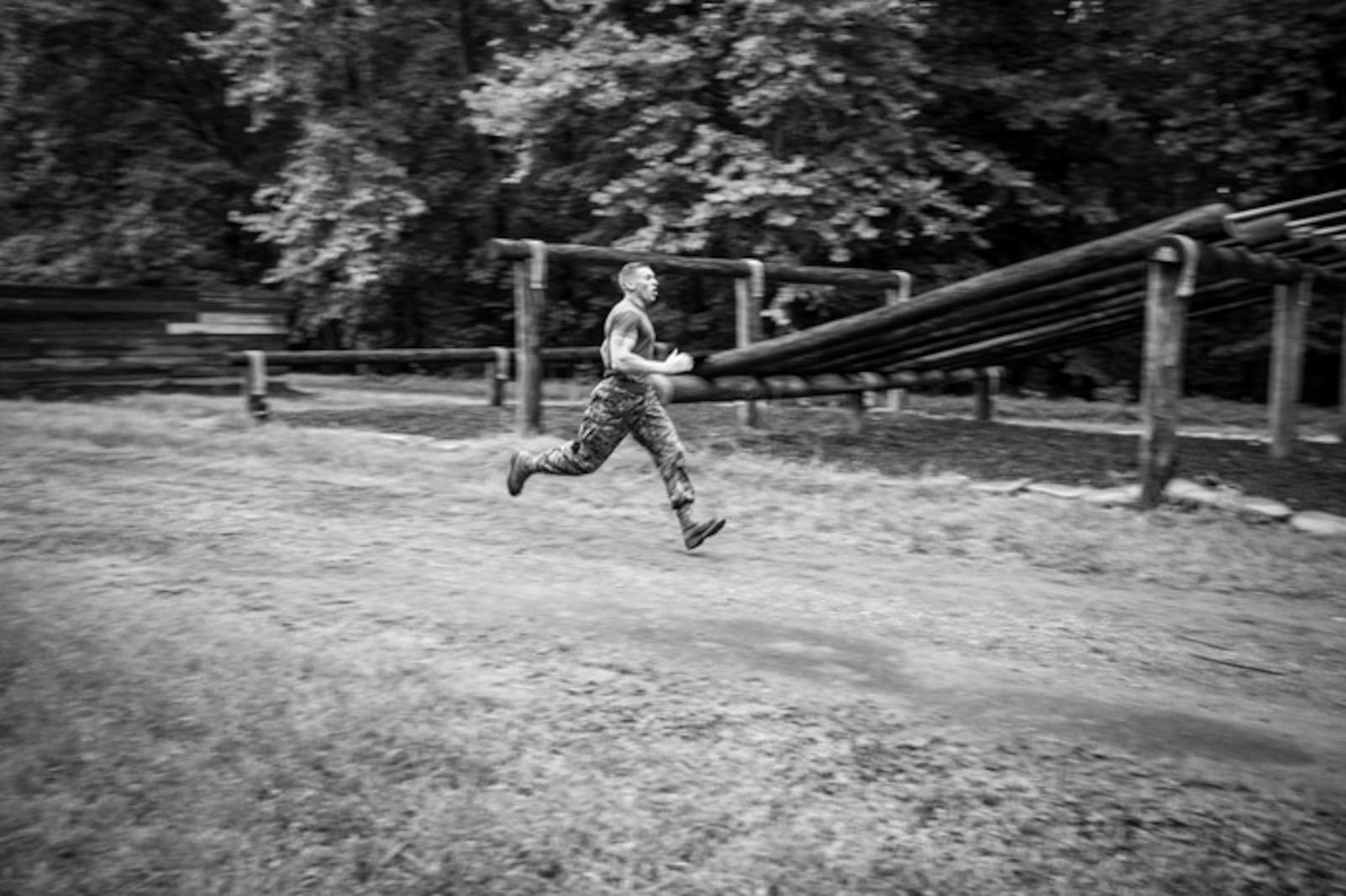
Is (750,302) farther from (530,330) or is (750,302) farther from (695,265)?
(530,330)

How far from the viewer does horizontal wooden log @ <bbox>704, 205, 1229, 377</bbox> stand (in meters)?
7.79

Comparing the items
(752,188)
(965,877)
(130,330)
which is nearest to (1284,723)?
(965,877)

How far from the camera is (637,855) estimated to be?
9.95 feet

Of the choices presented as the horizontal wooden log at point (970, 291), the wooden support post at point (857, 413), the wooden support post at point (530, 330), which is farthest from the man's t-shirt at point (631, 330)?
the wooden support post at point (857, 413)

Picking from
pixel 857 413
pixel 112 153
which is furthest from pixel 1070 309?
pixel 112 153

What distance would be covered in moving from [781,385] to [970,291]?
225 centimetres

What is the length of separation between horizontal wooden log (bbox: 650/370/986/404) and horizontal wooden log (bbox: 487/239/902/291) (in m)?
1.36

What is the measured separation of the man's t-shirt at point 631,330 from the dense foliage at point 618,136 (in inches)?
340

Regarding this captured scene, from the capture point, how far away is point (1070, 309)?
30.4 ft

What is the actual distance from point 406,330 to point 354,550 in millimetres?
17495

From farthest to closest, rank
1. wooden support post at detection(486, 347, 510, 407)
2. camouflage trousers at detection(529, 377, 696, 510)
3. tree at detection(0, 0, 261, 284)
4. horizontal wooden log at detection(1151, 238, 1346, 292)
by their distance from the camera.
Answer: tree at detection(0, 0, 261, 284) < wooden support post at detection(486, 347, 510, 407) < horizontal wooden log at detection(1151, 238, 1346, 292) < camouflage trousers at detection(529, 377, 696, 510)

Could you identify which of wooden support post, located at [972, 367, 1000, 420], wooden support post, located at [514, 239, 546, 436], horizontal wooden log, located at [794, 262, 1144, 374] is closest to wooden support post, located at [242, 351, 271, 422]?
wooden support post, located at [514, 239, 546, 436]

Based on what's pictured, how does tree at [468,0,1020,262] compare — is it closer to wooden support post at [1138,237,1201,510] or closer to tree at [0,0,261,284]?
wooden support post at [1138,237,1201,510]

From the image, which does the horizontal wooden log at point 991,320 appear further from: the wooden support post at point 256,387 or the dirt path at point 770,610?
the wooden support post at point 256,387
